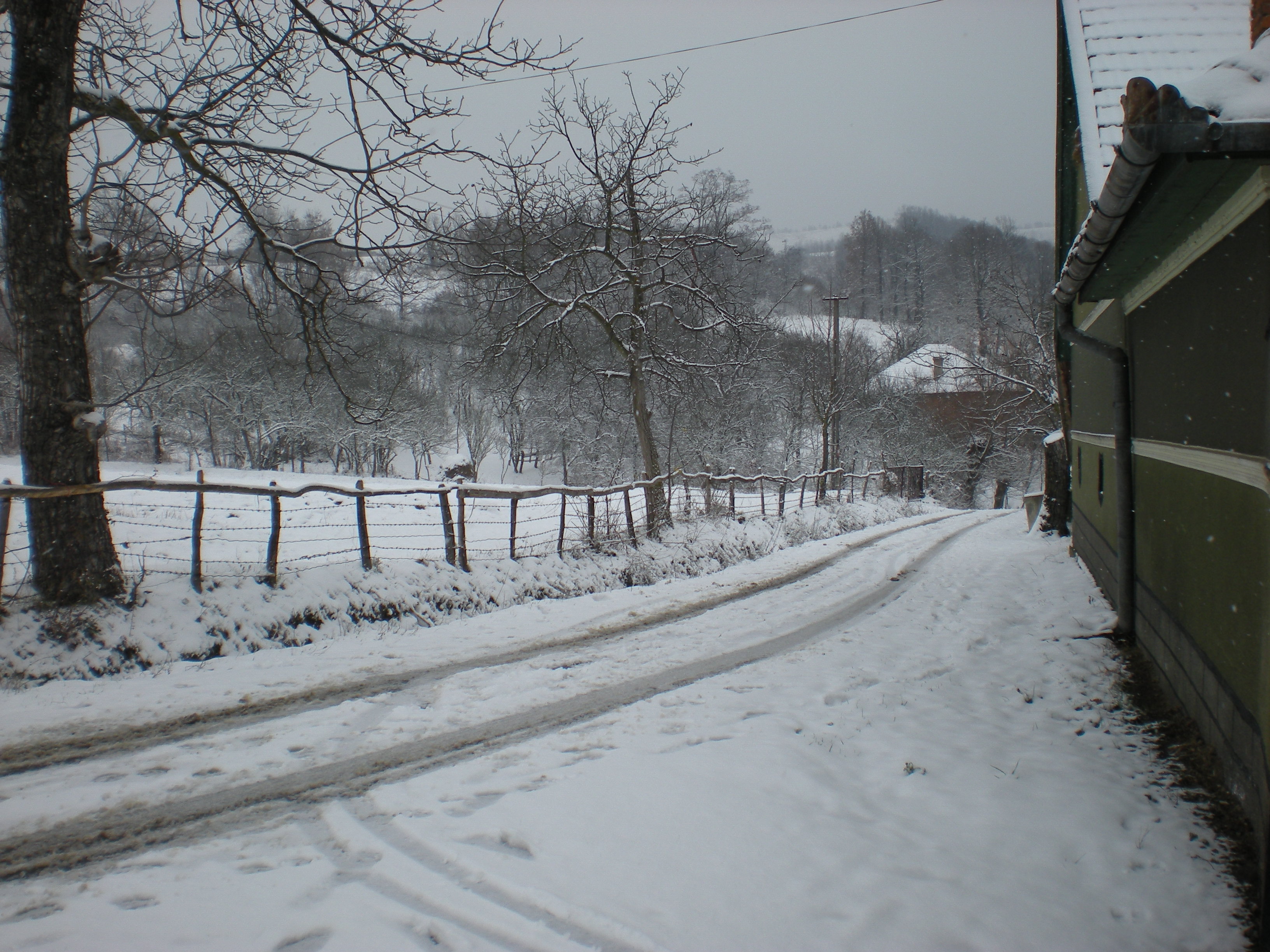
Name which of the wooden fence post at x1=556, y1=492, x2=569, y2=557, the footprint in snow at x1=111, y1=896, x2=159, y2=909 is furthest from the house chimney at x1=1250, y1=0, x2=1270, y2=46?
the wooden fence post at x1=556, y1=492, x2=569, y2=557

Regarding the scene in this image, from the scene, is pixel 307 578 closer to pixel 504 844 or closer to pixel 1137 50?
pixel 504 844

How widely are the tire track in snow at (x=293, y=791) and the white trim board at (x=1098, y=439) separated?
5328mm

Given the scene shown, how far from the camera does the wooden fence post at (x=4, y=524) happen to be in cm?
579

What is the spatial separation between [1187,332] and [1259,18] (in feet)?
6.25

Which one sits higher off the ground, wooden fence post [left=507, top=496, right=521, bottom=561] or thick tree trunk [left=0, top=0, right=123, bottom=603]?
thick tree trunk [left=0, top=0, right=123, bottom=603]

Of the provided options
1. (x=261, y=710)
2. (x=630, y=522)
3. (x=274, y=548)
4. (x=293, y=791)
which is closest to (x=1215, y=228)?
(x=293, y=791)

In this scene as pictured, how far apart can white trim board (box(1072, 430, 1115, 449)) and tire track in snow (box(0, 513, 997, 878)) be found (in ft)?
17.5

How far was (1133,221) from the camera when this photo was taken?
12.7 ft

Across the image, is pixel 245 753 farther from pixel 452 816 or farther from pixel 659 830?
pixel 659 830

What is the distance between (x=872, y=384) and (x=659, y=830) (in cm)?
4236

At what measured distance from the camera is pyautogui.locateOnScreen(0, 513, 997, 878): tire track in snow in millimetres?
3309

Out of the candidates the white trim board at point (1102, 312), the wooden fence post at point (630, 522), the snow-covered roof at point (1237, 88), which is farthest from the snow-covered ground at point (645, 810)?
the wooden fence post at point (630, 522)

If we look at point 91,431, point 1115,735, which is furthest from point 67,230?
point 1115,735

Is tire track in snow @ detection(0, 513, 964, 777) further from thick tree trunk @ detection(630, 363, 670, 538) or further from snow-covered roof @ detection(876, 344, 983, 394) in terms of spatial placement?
snow-covered roof @ detection(876, 344, 983, 394)
